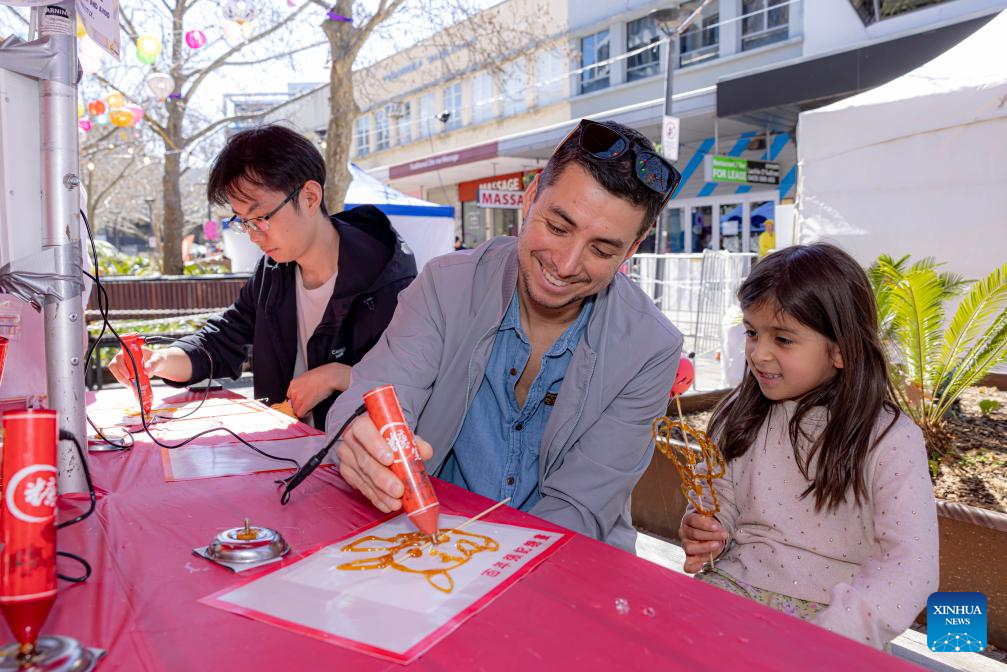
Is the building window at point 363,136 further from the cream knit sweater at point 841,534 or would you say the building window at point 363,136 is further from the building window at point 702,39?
the cream knit sweater at point 841,534

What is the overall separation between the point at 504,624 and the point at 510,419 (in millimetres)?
1029

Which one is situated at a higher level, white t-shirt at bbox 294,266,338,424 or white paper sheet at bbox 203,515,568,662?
white t-shirt at bbox 294,266,338,424

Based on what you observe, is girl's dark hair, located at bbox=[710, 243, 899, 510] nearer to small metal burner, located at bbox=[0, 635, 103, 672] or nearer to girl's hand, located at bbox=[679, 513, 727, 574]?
girl's hand, located at bbox=[679, 513, 727, 574]

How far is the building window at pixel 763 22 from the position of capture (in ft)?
56.6

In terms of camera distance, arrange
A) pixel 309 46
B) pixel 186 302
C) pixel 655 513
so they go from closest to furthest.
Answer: pixel 655 513 < pixel 186 302 < pixel 309 46

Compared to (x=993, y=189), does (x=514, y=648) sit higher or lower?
lower

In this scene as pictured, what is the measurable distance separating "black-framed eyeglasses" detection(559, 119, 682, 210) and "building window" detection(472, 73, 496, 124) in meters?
26.5

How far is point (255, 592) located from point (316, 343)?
178 centimetres

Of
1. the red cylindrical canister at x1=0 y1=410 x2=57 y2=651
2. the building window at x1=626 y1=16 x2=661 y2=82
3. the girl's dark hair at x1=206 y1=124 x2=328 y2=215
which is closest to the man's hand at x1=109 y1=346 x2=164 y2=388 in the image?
the girl's dark hair at x1=206 y1=124 x2=328 y2=215

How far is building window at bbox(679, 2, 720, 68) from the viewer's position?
61.5 feet

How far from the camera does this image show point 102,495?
1.67 m

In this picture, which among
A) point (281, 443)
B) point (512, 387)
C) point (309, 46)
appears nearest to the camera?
point (512, 387)

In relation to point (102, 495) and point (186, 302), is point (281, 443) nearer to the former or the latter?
point (102, 495)

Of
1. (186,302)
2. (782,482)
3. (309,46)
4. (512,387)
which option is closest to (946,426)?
(782,482)
